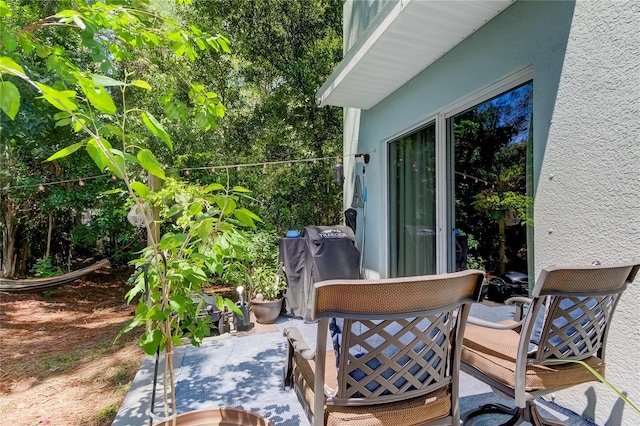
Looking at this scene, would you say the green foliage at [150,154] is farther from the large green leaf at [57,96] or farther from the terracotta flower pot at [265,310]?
the terracotta flower pot at [265,310]

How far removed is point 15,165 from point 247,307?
5996 mm

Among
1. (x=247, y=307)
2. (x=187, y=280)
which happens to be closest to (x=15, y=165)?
(x=247, y=307)

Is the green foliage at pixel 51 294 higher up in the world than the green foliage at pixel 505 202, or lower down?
lower down

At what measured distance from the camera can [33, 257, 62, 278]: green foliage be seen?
7017 mm

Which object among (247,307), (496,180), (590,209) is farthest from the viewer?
(247,307)

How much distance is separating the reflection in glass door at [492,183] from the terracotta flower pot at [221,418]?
248 cm

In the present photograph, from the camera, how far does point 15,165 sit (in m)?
6.68

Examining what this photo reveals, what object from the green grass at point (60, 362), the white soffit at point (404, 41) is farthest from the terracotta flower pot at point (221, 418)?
the white soffit at point (404, 41)

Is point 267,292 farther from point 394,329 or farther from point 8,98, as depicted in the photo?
point 8,98

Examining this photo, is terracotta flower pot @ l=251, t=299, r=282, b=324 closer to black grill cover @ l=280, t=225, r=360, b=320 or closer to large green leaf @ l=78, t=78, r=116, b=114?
black grill cover @ l=280, t=225, r=360, b=320

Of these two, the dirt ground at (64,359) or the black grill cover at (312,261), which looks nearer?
the dirt ground at (64,359)

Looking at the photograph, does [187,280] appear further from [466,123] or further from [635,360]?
[466,123]

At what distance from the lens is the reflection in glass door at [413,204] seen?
409cm

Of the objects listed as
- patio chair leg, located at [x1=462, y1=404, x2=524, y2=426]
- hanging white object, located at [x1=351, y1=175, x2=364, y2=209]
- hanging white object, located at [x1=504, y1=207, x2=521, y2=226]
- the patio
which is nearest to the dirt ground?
the patio
